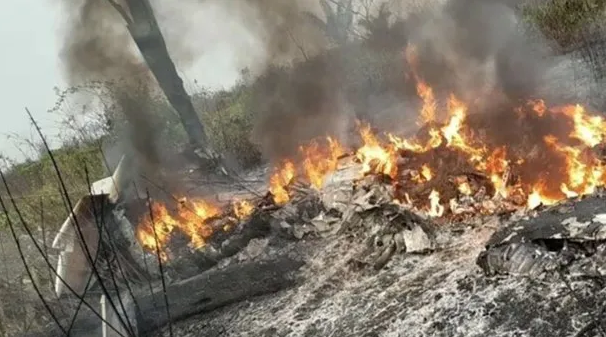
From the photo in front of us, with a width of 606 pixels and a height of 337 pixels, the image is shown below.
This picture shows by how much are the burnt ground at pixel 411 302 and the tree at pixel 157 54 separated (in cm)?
684

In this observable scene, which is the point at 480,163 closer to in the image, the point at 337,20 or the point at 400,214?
the point at 400,214

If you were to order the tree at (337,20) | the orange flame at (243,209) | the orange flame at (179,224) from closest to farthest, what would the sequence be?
the orange flame at (179,224) < the orange flame at (243,209) < the tree at (337,20)

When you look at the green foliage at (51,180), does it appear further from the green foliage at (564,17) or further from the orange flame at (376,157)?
the green foliage at (564,17)

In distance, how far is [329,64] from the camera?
13984mm

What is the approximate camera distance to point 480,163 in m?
7.78

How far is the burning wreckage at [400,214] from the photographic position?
5.98 m

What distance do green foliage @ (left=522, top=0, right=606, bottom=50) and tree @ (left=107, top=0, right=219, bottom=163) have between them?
7.91 meters

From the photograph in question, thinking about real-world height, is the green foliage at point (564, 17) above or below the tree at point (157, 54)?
below

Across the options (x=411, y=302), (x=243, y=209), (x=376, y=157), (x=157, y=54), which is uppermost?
(x=157, y=54)

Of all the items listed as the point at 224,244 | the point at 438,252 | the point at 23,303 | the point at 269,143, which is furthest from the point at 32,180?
the point at 438,252

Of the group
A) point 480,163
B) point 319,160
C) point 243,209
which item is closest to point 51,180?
point 243,209

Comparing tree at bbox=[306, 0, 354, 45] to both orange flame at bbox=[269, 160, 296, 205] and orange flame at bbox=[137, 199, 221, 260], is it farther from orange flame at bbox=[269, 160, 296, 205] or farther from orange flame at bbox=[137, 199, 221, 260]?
orange flame at bbox=[137, 199, 221, 260]

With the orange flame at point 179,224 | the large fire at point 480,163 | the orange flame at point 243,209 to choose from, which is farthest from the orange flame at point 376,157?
the orange flame at point 179,224

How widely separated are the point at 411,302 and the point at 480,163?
293cm
